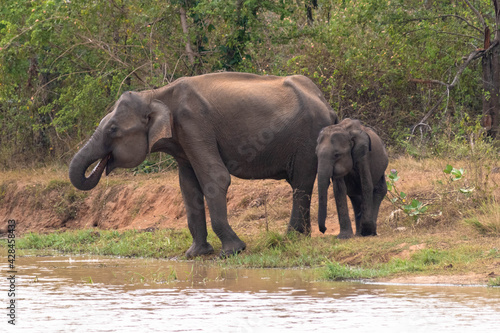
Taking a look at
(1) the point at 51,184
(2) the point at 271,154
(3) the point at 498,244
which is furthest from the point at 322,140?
(1) the point at 51,184

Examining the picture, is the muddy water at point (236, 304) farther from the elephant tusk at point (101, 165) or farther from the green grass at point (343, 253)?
the elephant tusk at point (101, 165)

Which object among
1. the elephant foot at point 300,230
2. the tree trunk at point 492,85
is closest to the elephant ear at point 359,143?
the elephant foot at point 300,230

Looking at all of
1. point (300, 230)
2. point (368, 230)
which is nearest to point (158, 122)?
point (300, 230)

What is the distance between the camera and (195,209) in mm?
11297

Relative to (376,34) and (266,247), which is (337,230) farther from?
(376,34)

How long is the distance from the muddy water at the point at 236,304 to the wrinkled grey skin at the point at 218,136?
145 cm

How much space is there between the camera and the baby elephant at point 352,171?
10.6 m

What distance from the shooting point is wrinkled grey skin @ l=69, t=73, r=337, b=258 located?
10.7 m

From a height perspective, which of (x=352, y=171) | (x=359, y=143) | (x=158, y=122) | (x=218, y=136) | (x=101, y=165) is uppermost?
(x=158, y=122)

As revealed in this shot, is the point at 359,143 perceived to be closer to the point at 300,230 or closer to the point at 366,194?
the point at 366,194

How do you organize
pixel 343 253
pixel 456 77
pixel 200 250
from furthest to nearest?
pixel 456 77
pixel 200 250
pixel 343 253

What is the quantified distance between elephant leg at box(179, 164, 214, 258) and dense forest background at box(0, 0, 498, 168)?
19.6ft

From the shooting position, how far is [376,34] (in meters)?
18.5

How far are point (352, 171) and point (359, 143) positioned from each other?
472 mm
